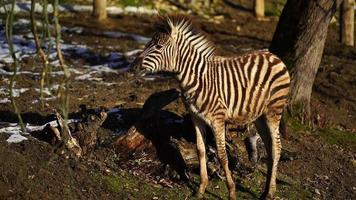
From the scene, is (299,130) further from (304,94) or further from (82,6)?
(82,6)

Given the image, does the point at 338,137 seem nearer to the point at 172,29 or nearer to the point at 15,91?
the point at 172,29

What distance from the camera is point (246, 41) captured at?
17.0m

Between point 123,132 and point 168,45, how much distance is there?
6.46 feet

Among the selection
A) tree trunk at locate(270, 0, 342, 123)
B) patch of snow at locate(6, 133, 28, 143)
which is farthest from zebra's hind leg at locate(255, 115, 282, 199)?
patch of snow at locate(6, 133, 28, 143)

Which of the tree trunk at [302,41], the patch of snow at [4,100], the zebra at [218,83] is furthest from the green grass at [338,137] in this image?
the patch of snow at [4,100]

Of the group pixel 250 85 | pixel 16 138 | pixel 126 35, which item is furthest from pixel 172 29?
pixel 126 35

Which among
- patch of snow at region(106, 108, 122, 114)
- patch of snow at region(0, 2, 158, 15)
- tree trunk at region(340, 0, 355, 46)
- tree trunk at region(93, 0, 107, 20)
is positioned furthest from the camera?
patch of snow at region(0, 2, 158, 15)

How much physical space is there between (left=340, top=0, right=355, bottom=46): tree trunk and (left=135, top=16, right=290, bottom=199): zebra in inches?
334

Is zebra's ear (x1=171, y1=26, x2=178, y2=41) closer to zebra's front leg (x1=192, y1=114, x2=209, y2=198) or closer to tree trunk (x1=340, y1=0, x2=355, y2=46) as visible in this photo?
zebra's front leg (x1=192, y1=114, x2=209, y2=198)

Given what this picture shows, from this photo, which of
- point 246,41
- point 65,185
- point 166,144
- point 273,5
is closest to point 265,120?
point 166,144

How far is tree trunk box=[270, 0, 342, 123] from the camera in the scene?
1057 cm

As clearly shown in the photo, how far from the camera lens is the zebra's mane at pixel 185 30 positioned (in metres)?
7.60

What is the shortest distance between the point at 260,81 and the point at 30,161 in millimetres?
3167

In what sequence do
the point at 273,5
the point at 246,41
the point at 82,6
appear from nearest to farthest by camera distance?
the point at 246,41 < the point at 82,6 < the point at 273,5
